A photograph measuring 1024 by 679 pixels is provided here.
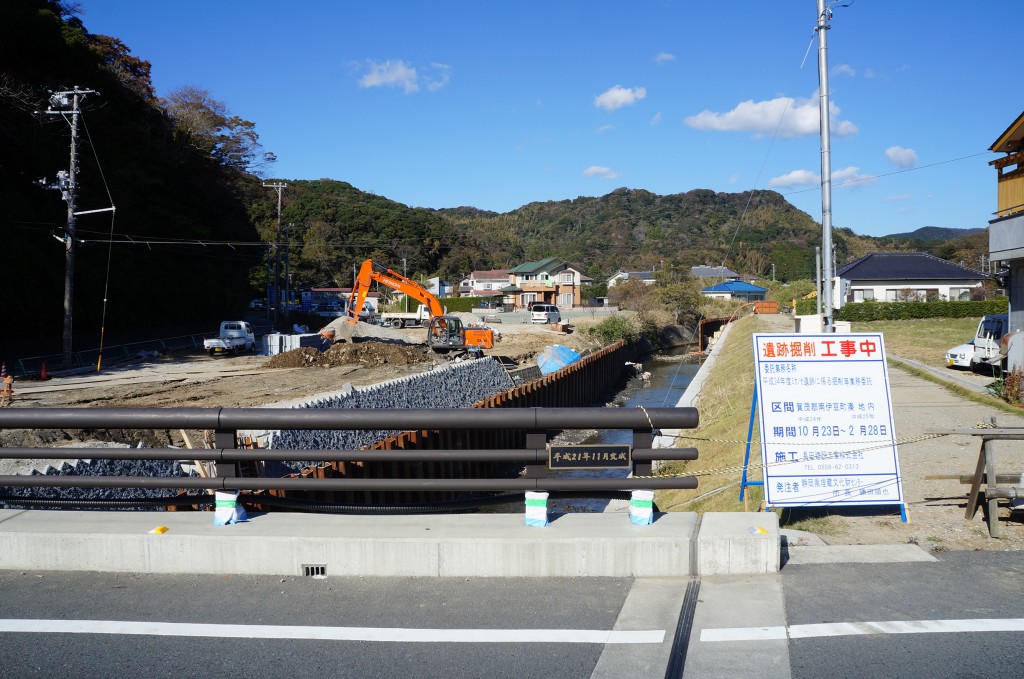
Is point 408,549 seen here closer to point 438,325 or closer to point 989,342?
point 989,342

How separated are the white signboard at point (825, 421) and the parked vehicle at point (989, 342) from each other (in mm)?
18474

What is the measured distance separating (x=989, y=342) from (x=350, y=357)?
2615 cm

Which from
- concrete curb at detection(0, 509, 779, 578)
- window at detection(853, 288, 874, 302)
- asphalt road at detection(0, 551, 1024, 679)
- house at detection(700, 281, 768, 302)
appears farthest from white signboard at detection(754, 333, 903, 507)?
house at detection(700, 281, 768, 302)

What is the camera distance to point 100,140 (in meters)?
46.1

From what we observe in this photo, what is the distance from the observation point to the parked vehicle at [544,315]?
218 ft

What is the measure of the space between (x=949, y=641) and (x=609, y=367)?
4344cm

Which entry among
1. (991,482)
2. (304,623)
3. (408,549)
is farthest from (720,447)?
(304,623)

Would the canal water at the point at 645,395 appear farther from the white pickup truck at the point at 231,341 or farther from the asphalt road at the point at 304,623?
the white pickup truck at the point at 231,341

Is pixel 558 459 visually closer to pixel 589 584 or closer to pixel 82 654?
pixel 589 584

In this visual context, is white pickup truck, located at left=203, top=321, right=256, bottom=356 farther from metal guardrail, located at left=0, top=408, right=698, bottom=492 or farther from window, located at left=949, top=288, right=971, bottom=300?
window, located at left=949, top=288, right=971, bottom=300

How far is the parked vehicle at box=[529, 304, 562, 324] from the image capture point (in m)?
66.4

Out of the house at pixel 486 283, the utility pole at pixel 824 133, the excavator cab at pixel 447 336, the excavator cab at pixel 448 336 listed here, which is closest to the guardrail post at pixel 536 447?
the utility pole at pixel 824 133

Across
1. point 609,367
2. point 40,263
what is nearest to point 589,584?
point 40,263

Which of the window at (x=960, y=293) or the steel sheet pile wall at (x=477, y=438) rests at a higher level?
the window at (x=960, y=293)
